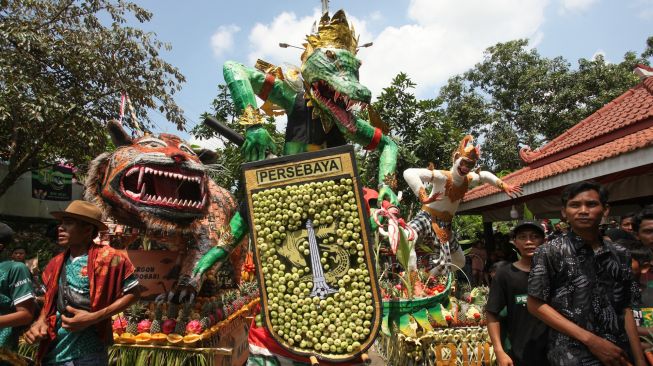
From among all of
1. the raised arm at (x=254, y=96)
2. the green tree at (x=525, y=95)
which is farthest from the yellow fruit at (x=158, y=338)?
the green tree at (x=525, y=95)

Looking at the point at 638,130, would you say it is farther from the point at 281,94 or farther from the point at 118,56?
the point at 118,56

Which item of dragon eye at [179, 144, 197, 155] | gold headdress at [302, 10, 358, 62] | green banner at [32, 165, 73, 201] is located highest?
green banner at [32, 165, 73, 201]

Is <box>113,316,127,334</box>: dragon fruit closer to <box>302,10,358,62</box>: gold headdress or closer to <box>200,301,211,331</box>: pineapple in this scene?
<box>200,301,211,331</box>: pineapple

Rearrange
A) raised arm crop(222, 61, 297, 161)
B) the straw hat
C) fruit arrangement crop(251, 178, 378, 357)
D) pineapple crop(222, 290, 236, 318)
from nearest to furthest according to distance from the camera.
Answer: the straw hat, fruit arrangement crop(251, 178, 378, 357), raised arm crop(222, 61, 297, 161), pineapple crop(222, 290, 236, 318)

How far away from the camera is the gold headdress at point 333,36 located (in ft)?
11.4

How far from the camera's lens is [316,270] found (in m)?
2.57

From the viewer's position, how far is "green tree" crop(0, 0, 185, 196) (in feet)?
26.7

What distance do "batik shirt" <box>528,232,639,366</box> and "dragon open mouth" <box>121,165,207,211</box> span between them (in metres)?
2.72

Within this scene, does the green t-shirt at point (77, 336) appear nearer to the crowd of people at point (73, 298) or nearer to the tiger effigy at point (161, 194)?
the crowd of people at point (73, 298)

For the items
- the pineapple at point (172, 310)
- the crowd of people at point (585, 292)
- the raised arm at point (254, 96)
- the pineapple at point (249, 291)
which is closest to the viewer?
the crowd of people at point (585, 292)

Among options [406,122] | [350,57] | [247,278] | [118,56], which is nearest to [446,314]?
[350,57]

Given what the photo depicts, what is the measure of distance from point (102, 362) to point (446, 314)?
7.78 ft

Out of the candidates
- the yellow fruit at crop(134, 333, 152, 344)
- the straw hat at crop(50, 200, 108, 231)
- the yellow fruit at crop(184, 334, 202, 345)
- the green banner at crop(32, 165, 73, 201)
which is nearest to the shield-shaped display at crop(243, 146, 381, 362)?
the straw hat at crop(50, 200, 108, 231)

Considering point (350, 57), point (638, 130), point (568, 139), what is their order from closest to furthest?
point (350, 57)
point (638, 130)
point (568, 139)
